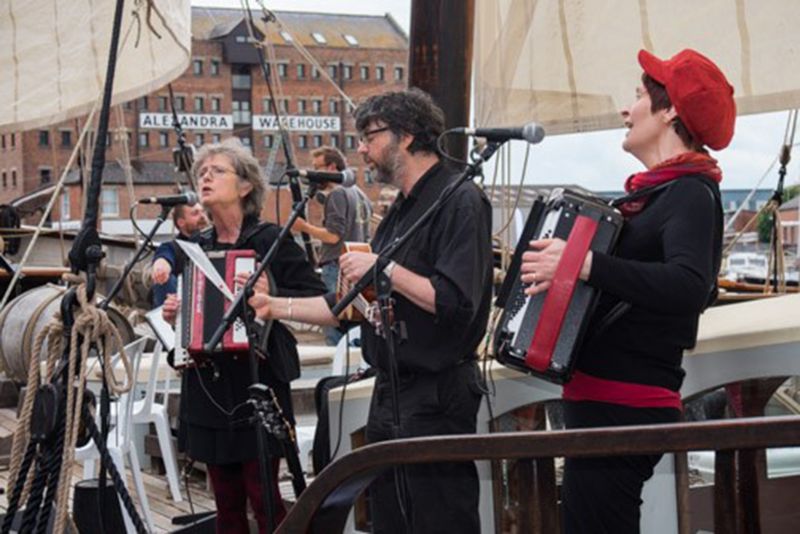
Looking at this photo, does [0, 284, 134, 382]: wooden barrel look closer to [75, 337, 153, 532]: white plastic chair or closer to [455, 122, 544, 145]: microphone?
[75, 337, 153, 532]: white plastic chair

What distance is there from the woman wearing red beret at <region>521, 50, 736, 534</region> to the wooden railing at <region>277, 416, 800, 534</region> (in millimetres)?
257

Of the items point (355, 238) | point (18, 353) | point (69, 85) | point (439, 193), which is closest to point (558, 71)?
point (439, 193)

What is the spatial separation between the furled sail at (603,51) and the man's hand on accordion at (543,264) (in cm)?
131

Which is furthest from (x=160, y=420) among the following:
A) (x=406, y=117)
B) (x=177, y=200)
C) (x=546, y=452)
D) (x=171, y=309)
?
(x=546, y=452)

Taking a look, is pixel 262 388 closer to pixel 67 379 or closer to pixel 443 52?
pixel 67 379

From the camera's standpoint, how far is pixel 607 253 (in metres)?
3.29

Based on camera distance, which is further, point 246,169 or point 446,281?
point 246,169

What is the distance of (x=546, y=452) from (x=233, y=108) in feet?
214

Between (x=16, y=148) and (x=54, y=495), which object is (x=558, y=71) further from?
(x=16, y=148)

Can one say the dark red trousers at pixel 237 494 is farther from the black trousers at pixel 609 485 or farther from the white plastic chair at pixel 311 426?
the black trousers at pixel 609 485

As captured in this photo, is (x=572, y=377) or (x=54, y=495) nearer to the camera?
(x=572, y=377)

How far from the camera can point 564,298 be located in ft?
10.7

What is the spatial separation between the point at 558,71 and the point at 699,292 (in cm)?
182

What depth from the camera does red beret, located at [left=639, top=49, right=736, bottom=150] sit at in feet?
10.9
